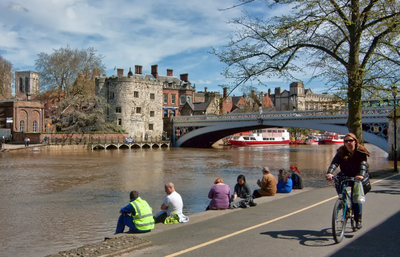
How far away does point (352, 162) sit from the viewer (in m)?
6.76

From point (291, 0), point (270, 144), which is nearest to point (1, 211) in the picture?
point (291, 0)

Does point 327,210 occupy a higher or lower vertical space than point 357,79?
lower

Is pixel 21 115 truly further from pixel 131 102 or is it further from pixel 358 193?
pixel 358 193

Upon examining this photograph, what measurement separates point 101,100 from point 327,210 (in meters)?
52.2

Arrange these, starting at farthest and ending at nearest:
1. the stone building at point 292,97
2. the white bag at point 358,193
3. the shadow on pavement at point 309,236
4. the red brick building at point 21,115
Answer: the stone building at point 292,97, the red brick building at point 21,115, the white bag at point 358,193, the shadow on pavement at point 309,236

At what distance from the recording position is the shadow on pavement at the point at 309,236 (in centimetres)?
643

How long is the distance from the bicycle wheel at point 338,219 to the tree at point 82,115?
166 ft

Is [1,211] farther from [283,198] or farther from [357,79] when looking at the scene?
[357,79]

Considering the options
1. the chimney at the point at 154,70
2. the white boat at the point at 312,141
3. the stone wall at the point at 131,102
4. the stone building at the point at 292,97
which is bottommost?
the white boat at the point at 312,141

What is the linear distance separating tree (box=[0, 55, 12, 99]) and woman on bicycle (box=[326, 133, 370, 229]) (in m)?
74.6

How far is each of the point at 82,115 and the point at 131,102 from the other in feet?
33.0

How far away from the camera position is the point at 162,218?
27.9 ft

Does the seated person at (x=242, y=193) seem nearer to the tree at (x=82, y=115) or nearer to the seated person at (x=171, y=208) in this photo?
the seated person at (x=171, y=208)

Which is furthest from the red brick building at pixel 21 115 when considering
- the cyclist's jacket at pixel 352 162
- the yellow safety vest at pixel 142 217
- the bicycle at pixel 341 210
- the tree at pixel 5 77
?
the bicycle at pixel 341 210
